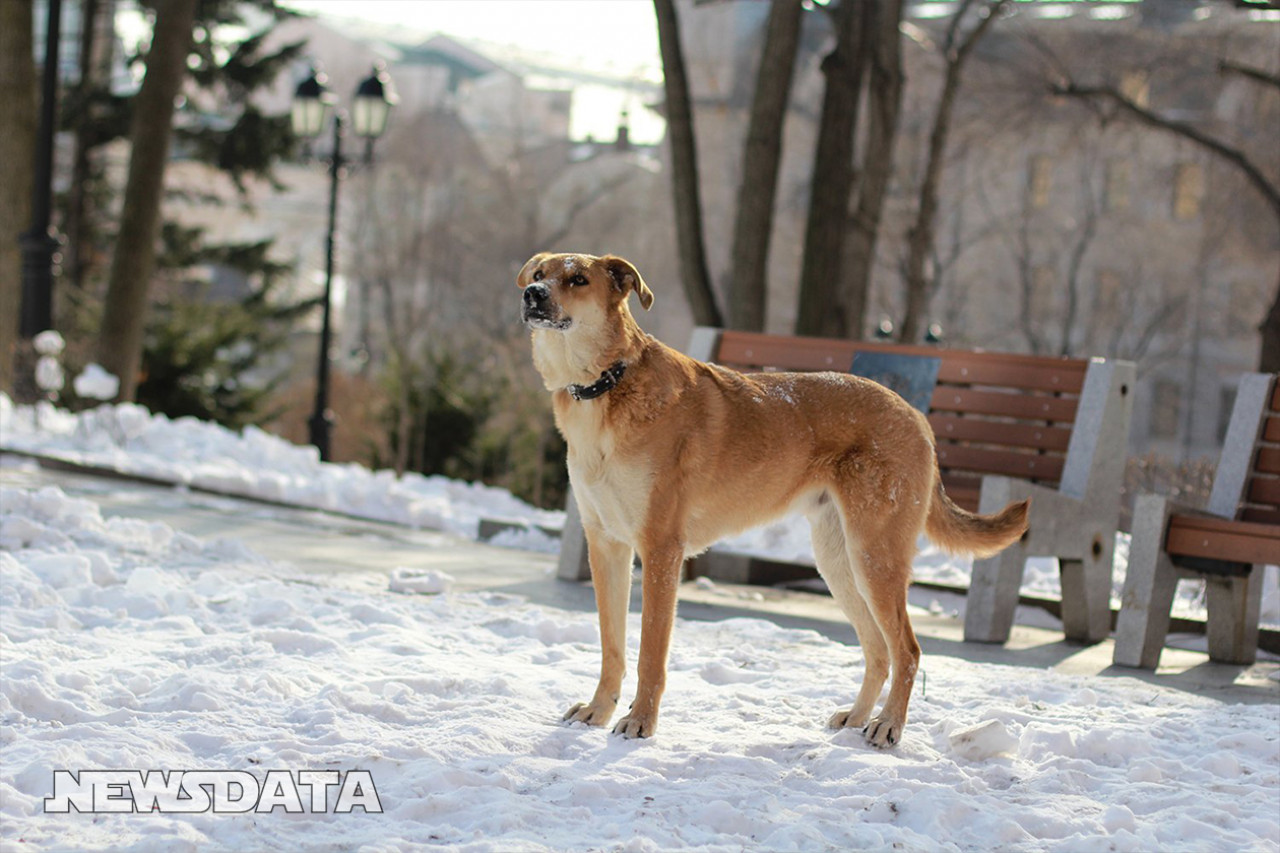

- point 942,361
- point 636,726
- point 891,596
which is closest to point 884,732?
point 891,596

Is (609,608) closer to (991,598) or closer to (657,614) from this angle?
(657,614)

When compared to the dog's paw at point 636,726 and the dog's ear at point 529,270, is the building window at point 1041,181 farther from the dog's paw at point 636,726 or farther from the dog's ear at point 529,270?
the dog's paw at point 636,726

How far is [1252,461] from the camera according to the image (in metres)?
7.87

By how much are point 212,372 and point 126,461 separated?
27.0ft

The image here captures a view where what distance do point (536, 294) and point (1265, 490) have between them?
4.95 meters

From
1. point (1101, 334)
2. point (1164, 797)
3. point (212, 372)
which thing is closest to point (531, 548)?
point (1164, 797)

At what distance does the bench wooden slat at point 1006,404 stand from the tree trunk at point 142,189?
10733mm

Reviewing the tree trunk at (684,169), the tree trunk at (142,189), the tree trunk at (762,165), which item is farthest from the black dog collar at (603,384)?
the tree trunk at (142,189)

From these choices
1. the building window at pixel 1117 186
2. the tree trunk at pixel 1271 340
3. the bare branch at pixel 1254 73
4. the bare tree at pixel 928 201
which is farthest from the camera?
the building window at pixel 1117 186

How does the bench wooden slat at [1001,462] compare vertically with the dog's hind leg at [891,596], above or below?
above

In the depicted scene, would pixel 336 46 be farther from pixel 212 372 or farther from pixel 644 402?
pixel 644 402

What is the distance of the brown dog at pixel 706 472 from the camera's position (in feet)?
16.6

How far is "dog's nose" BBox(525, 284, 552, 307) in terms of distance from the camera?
4.84 metres

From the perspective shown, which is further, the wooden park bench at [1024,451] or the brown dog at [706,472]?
the wooden park bench at [1024,451]
